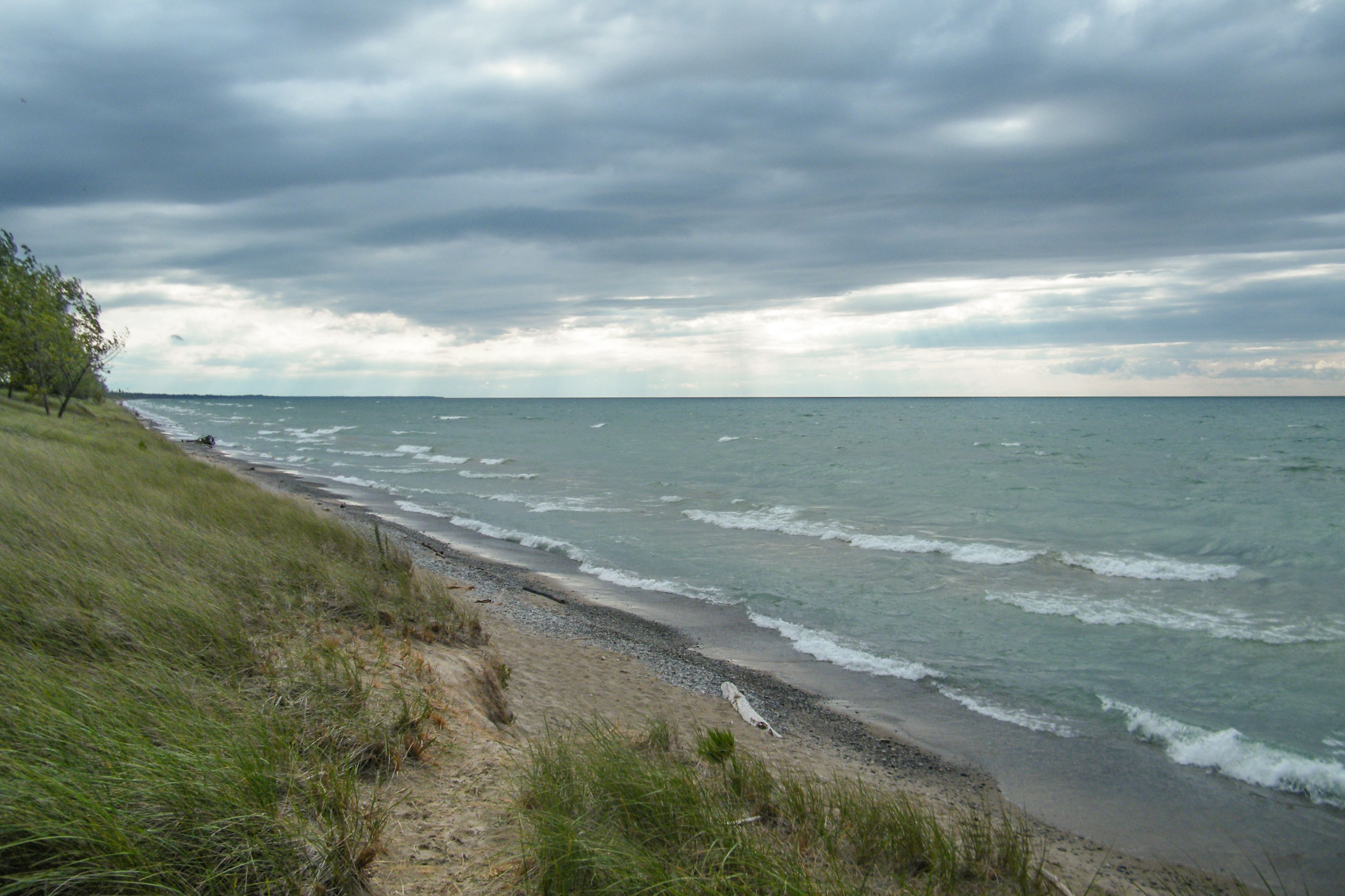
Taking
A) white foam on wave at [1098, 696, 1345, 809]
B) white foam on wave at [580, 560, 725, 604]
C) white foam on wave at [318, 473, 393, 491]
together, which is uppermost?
white foam on wave at [1098, 696, 1345, 809]

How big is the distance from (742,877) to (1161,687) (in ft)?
28.4

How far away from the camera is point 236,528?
9.55m

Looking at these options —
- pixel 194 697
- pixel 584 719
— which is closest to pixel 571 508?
pixel 584 719

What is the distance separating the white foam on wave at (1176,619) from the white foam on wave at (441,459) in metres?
34.3

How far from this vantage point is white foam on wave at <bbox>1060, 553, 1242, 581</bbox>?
15.4 m

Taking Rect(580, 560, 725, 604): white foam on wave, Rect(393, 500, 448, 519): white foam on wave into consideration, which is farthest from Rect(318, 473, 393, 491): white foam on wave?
Rect(580, 560, 725, 604): white foam on wave

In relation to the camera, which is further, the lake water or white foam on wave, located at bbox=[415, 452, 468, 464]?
white foam on wave, located at bbox=[415, 452, 468, 464]

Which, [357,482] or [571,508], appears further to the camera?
[357,482]

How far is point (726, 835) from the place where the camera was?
367cm

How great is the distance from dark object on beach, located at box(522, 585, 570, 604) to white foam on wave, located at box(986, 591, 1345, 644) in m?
7.94

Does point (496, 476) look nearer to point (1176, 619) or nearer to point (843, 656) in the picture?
point (843, 656)

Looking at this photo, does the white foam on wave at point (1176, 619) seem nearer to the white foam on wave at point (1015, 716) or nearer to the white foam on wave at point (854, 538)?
the white foam on wave at point (854, 538)

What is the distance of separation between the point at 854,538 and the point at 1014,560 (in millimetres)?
3974

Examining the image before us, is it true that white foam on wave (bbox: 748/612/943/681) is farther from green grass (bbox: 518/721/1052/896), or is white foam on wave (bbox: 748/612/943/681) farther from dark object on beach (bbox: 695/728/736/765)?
dark object on beach (bbox: 695/728/736/765)
